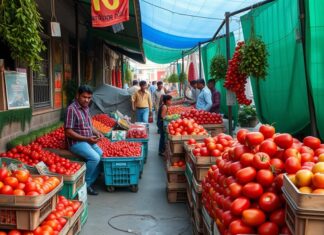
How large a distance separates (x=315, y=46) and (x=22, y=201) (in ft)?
14.7

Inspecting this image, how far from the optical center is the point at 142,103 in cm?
1127

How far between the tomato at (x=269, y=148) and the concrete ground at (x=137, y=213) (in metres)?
2.25

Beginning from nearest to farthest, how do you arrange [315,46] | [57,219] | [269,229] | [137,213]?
1. [269,229]
2. [57,219]
3. [315,46]
4. [137,213]

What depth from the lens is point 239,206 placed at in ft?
8.73

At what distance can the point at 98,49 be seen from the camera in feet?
51.8

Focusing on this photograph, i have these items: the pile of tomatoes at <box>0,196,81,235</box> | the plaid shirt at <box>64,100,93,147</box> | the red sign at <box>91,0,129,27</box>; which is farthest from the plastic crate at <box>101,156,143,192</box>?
the red sign at <box>91,0,129,27</box>

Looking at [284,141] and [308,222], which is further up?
[284,141]

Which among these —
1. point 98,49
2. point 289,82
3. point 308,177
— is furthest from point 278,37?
point 98,49

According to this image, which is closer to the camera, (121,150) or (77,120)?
(77,120)

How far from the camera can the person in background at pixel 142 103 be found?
1128 cm

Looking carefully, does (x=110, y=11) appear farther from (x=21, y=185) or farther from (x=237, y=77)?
(x=21, y=185)

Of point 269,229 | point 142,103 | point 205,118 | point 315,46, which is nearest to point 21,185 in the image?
point 269,229

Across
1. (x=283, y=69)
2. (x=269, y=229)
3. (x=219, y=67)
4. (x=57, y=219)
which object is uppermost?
(x=219, y=67)

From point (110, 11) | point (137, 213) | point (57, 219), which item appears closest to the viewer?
point (57, 219)
